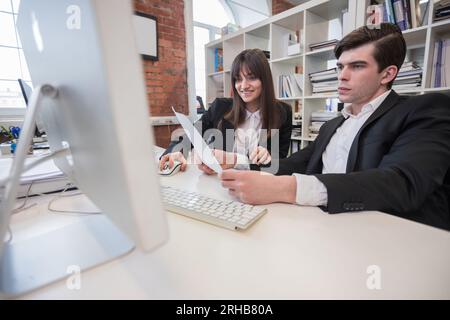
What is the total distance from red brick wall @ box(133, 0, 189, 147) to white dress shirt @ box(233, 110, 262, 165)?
1.79m

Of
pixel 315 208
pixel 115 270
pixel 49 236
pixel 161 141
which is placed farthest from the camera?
pixel 161 141

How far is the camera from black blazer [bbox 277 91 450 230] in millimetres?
645

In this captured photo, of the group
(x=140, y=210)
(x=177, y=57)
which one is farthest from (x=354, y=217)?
(x=177, y=57)

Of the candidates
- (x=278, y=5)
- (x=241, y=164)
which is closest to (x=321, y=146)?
(x=241, y=164)

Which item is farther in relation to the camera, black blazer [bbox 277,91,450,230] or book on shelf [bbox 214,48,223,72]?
book on shelf [bbox 214,48,223,72]

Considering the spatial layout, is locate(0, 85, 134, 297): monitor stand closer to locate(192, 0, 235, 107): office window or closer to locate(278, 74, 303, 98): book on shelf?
locate(278, 74, 303, 98): book on shelf

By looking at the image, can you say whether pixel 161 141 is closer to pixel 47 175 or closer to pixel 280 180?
pixel 47 175

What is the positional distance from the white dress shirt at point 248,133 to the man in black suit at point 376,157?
1.77 feet

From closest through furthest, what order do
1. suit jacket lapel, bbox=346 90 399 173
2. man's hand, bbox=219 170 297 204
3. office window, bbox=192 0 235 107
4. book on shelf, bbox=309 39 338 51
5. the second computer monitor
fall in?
the second computer monitor, man's hand, bbox=219 170 297 204, suit jacket lapel, bbox=346 90 399 173, book on shelf, bbox=309 39 338 51, office window, bbox=192 0 235 107

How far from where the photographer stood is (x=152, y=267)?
1.43 ft

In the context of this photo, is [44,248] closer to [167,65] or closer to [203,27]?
[167,65]

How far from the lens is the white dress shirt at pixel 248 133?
1.72 m

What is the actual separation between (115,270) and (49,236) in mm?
223

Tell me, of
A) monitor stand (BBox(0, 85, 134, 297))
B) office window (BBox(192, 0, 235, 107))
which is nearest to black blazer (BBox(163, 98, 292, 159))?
monitor stand (BBox(0, 85, 134, 297))
